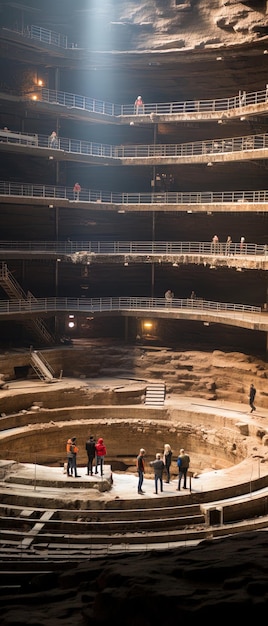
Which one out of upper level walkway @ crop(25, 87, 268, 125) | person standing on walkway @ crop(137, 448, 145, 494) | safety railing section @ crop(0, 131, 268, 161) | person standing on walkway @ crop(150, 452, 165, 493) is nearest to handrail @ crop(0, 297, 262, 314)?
safety railing section @ crop(0, 131, 268, 161)

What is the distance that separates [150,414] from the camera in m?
33.1

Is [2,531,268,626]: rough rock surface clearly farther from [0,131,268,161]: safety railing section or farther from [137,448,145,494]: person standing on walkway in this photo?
[0,131,268,161]: safety railing section

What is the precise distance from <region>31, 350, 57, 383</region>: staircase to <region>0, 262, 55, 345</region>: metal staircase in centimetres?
297

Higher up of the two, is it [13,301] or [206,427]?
[13,301]

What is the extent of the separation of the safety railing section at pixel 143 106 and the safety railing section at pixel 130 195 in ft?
15.6

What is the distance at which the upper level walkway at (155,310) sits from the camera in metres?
37.0

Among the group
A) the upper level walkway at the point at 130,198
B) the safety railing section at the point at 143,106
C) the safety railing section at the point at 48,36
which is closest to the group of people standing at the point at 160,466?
the upper level walkway at the point at 130,198

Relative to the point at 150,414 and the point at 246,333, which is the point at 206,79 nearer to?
the point at 246,333

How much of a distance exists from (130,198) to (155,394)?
15.8m

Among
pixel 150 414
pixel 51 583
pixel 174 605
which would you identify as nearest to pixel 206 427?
pixel 150 414

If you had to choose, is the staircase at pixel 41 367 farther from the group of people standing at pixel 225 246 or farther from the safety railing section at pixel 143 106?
the safety railing section at pixel 143 106

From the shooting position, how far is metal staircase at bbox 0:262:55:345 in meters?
39.0

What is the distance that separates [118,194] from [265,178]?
30.3 ft

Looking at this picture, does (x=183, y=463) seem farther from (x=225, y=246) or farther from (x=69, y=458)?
(x=225, y=246)
